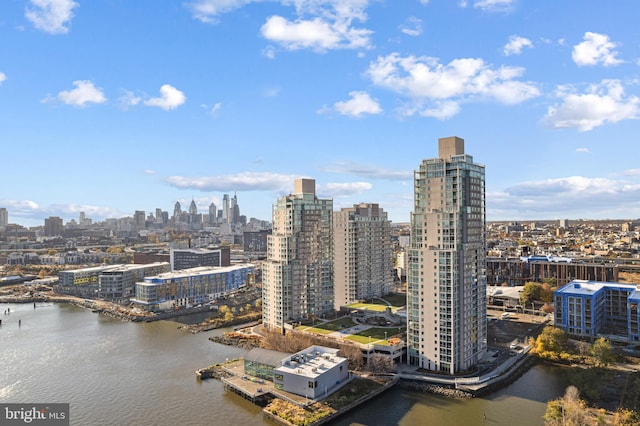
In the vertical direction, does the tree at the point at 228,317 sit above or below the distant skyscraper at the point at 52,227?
below

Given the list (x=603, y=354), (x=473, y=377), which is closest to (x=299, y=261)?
(x=473, y=377)

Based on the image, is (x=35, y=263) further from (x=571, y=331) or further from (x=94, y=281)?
(x=571, y=331)

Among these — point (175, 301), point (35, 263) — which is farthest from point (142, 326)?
point (35, 263)

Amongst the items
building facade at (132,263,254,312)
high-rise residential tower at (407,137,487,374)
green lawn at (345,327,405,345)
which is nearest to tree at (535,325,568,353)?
high-rise residential tower at (407,137,487,374)

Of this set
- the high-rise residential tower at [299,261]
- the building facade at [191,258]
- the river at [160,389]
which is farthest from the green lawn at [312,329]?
the building facade at [191,258]

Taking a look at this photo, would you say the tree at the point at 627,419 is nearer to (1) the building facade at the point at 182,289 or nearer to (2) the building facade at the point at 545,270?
(2) the building facade at the point at 545,270
